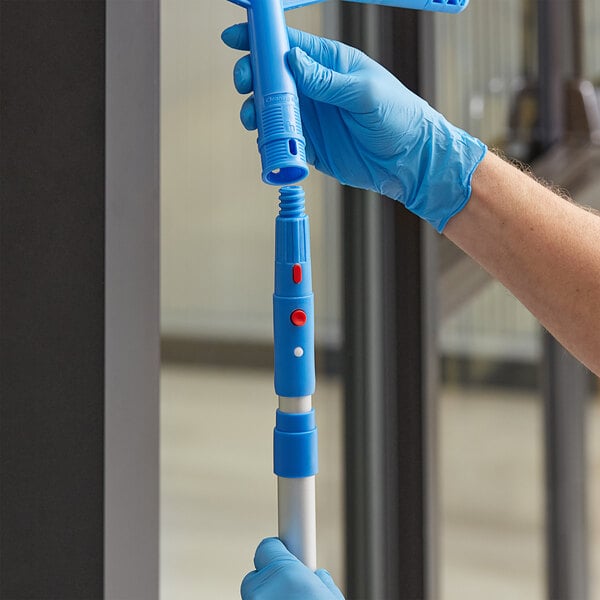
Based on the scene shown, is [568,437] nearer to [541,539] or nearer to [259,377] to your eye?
[541,539]

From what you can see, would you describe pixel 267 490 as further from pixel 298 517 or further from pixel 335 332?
pixel 298 517

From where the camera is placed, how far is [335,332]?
95 cm

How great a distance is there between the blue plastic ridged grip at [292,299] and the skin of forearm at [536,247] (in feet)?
0.62

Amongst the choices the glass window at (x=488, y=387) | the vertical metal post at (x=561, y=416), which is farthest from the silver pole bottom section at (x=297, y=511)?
the vertical metal post at (x=561, y=416)

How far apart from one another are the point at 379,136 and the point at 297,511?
0.25 m

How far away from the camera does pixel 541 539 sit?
151 cm

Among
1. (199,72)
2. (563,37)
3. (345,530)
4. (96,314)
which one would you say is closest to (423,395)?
(345,530)

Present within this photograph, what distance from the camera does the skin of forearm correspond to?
0.61m

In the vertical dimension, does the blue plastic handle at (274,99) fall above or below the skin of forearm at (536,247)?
above

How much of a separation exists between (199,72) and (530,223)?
30cm

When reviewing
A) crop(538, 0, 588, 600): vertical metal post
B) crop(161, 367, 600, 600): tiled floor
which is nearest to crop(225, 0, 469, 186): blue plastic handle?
crop(161, 367, 600, 600): tiled floor

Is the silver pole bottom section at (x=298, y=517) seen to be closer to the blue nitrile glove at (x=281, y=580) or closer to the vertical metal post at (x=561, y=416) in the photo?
the blue nitrile glove at (x=281, y=580)

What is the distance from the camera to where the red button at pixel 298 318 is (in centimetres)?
47

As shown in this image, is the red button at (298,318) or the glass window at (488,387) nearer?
the red button at (298,318)
